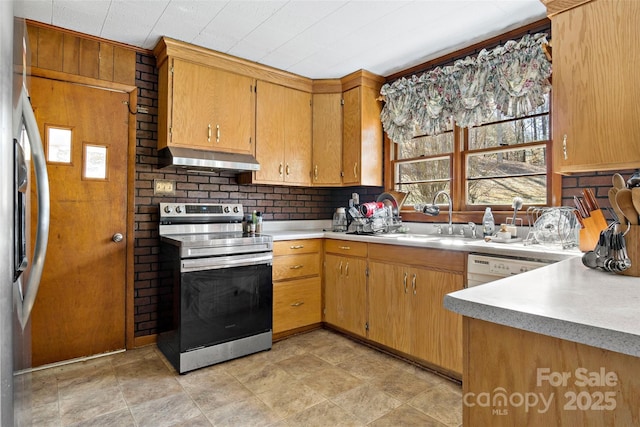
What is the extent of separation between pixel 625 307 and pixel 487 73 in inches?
89.5

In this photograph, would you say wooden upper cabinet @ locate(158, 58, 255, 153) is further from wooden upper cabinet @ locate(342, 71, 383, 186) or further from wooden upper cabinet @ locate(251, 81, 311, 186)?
wooden upper cabinet @ locate(342, 71, 383, 186)

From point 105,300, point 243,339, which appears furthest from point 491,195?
point 105,300

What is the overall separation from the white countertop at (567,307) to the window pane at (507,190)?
154 cm

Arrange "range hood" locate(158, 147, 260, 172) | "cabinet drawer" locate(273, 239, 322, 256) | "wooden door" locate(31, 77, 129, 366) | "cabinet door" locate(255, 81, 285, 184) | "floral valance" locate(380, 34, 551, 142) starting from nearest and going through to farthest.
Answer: "floral valance" locate(380, 34, 551, 142) → "wooden door" locate(31, 77, 129, 366) → "range hood" locate(158, 147, 260, 172) → "cabinet drawer" locate(273, 239, 322, 256) → "cabinet door" locate(255, 81, 285, 184)

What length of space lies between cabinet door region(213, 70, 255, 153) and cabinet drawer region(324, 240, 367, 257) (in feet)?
3.58

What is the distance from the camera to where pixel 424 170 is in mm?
3330

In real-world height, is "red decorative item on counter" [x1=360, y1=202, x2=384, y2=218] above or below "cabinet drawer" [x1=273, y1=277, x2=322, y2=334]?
above

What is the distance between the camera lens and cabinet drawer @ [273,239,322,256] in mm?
3014

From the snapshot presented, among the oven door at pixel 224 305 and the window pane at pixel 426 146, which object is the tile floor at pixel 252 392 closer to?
the oven door at pixel 224 305

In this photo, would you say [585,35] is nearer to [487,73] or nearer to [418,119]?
[487,73]

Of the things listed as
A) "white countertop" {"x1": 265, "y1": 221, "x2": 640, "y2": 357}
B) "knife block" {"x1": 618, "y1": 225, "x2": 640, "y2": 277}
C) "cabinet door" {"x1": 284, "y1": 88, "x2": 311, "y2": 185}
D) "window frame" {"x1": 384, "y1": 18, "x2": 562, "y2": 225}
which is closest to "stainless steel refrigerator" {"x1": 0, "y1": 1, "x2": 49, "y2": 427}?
"white countertop" {"x1": 265, "y1": 221, "x2": 640, "y2": 357}

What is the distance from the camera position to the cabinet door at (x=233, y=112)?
2.99m

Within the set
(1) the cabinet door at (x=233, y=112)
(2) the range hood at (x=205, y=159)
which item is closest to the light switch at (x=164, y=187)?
(2) the range hood at (x=205, y=159)

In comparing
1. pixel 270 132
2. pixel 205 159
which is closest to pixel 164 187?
pixel 205 159
